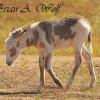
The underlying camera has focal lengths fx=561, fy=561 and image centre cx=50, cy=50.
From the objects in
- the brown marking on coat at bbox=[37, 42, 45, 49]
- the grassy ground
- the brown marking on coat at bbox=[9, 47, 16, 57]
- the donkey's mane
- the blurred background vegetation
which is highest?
the donkey's mane

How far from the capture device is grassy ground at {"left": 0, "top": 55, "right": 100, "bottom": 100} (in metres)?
12.5

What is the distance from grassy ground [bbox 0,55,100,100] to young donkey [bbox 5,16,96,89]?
17.2 inches

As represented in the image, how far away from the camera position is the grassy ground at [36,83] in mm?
12461

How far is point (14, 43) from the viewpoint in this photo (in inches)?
505

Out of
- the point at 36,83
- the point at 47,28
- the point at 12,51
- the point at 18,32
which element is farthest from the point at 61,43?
the point at 36,83

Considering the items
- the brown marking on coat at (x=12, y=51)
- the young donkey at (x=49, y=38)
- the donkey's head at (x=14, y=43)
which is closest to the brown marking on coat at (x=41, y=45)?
the young donkey at (x=49, y=38)

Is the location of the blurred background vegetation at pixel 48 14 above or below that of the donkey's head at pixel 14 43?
below

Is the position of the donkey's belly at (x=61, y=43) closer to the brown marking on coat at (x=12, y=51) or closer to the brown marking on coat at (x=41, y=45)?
the brown marking on coat at (x=41, y=45)

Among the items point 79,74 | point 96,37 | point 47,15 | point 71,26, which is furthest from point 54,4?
point 71,26

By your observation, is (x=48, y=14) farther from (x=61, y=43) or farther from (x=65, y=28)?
(x=61, y=43)

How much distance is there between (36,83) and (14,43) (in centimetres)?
217

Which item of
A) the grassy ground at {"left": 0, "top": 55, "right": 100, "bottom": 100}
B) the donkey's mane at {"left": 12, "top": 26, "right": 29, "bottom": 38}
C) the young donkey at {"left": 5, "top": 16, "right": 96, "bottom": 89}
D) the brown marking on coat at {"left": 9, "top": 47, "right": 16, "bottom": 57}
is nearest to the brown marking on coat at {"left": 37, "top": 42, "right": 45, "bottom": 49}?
the young donkey at {"left": 5, "top": 16, "right": 96, "bottom": 89}

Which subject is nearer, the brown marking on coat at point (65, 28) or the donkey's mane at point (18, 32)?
the donkey's mane at point (18, 32)

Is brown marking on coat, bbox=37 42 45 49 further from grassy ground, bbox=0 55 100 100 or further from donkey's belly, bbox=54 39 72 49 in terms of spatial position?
grassy ground, bbox=0 55 100 100
